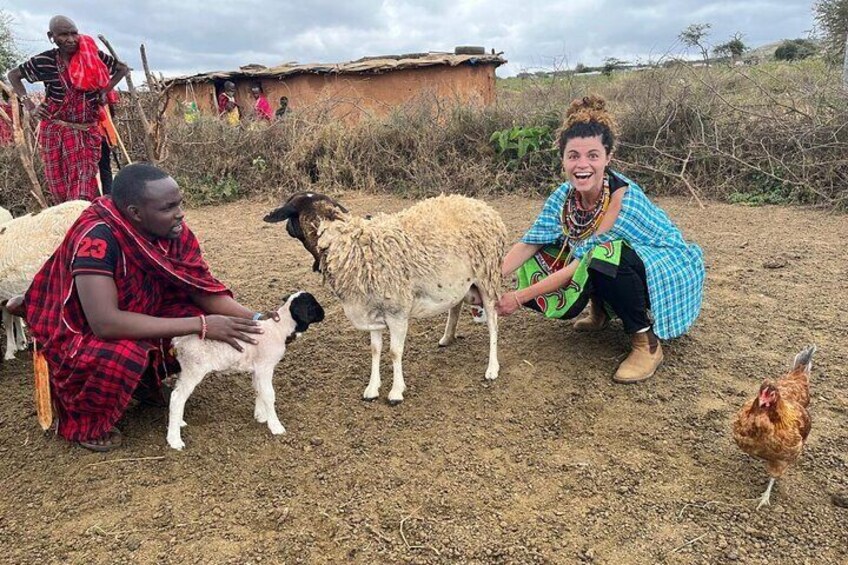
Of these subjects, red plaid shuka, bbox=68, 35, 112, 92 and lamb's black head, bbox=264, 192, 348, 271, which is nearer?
lamb's black head, bbox=264, 192, 348, 271

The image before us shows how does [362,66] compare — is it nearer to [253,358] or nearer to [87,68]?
[87,68]

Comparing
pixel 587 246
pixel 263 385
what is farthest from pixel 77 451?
pixel 587 246

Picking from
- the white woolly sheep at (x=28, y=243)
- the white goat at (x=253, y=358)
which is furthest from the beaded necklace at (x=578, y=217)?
the white woolly sheep at (x=28, y=243)

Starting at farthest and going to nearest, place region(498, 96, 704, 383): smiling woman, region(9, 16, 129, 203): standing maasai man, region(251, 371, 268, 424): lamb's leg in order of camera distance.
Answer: region(9, 16, 129, 203): standing maasai man < region(498, 96, 704, 383): smiling woman < region(251, 371, 268, 424): lamb's leg

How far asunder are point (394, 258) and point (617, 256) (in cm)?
137

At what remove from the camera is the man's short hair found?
2.77m

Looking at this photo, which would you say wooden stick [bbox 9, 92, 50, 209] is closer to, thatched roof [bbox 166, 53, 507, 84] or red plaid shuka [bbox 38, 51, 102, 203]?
red plaid shuka [bbox 38, 51, 102, 203]

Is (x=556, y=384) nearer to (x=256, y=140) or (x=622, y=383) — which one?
(x=622, y=383)

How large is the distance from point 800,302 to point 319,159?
302 inches

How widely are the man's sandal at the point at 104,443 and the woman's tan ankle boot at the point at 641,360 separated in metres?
2.91

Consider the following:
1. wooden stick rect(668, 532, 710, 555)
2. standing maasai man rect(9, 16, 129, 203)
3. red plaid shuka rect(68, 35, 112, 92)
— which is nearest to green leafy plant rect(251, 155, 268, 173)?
standing maasai man rect(9, 16, 129, 203)

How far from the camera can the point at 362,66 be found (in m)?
14.6

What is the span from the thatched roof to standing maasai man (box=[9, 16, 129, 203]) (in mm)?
9392

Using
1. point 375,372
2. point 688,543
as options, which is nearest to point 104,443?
point 375,372
